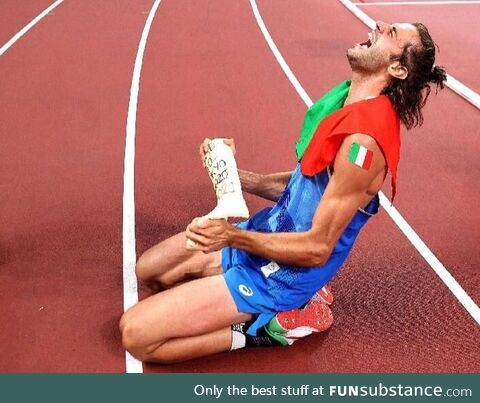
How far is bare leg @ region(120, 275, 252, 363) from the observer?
11.0 ft

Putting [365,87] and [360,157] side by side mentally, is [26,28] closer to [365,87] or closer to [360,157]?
[365,87]

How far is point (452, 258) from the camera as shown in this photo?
4.54 metres

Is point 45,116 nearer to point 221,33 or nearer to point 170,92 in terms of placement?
point 170,92

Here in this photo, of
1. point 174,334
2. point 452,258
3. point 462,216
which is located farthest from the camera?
point 462,216

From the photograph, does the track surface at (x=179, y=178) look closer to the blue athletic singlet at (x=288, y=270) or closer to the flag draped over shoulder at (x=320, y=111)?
the blue athletic singlet at (x=288, y=270)

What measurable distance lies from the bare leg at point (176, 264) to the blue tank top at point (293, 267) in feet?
1.30

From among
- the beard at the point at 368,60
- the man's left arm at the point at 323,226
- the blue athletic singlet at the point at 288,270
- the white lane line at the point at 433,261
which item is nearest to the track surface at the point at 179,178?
the white lane line at the point at 433,261

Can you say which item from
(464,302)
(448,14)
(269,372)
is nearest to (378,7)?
(448,14)

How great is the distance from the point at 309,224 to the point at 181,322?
782mm

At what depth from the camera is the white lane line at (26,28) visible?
343 inches

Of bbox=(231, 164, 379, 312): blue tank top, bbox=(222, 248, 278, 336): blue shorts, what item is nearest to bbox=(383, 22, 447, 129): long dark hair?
bbox=(231, 164, 379, 312): blue tank top

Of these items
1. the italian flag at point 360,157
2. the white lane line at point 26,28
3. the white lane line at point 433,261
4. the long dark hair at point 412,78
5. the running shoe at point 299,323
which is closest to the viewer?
the italian flag at point 360,157

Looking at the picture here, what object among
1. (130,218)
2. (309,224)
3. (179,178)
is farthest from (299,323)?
(179,178)

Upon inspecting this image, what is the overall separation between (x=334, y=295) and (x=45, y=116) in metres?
3.78
